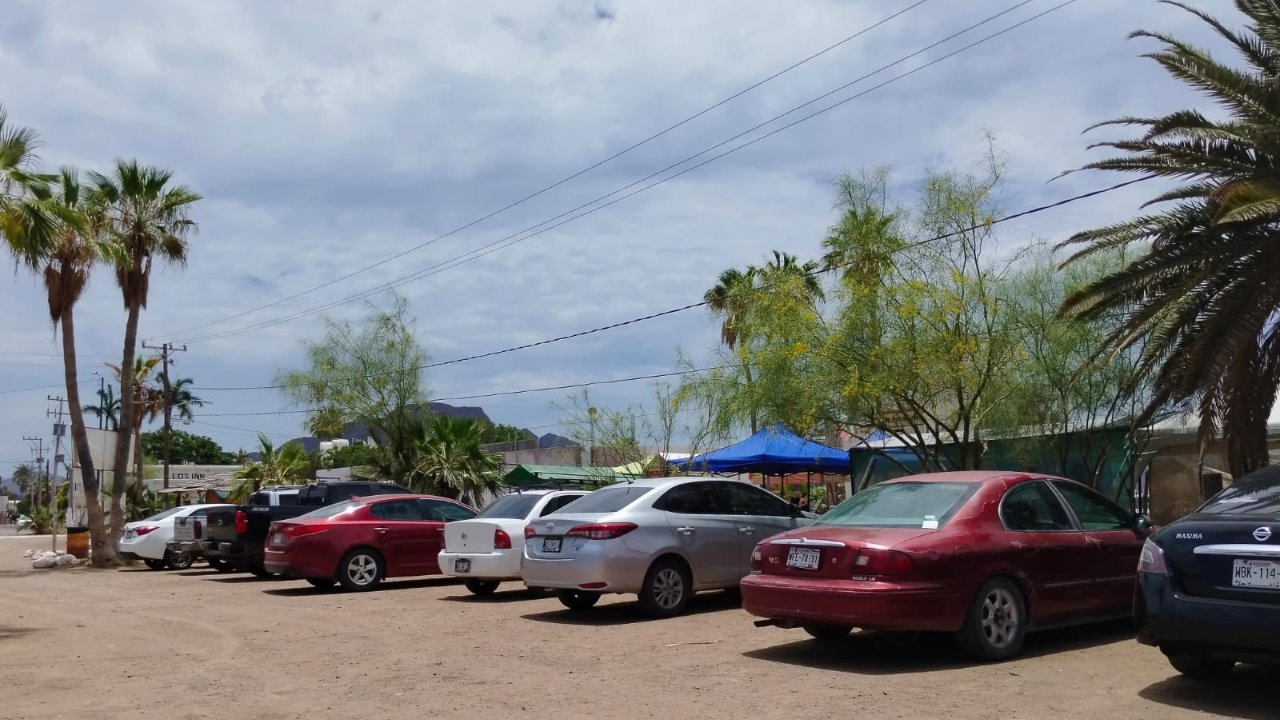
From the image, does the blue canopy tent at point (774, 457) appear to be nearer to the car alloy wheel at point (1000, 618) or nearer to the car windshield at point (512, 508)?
the car windshield at point (512, 508)

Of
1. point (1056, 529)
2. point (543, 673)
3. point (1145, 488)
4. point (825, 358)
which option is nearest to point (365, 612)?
point (543, 673)

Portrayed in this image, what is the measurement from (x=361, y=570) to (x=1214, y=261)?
11.5 metres

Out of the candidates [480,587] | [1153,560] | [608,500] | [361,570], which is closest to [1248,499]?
[1153,560]

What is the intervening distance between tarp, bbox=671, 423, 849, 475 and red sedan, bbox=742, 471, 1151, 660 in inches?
417

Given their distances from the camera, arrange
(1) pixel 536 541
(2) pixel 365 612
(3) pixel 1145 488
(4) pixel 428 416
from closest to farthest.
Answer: (1) pixel 536 541
(2) pixel 365 612
(3) pixel 1145 488
(4) pixel 428 416

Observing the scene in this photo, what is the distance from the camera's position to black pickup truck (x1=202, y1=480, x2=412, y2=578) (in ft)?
62.3

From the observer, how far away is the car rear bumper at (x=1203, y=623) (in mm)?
6398

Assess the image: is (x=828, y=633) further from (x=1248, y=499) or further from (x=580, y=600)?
(x=580, y=600)

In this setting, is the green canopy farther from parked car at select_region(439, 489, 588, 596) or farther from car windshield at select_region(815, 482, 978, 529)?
car windshield at select_region(815, 482, 978, 529)

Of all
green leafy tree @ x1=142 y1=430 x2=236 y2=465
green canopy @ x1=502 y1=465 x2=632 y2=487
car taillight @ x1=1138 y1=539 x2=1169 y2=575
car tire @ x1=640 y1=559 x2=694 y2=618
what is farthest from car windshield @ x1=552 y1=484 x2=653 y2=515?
green leafy tree @ x1=142 y1=430 x2=236 y2=465

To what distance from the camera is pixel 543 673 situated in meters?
8.49

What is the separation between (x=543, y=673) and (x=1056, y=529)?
4150mm

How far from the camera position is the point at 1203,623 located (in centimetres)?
668

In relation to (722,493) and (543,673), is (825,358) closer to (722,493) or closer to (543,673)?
(722,493)
